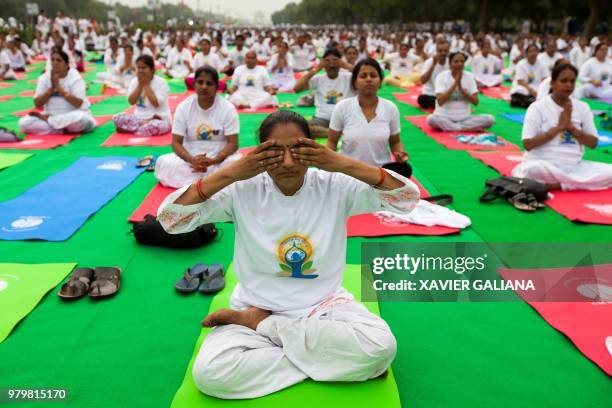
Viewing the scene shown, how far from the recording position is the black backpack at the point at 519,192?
15.1 ft

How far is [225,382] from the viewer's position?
6.99 feet

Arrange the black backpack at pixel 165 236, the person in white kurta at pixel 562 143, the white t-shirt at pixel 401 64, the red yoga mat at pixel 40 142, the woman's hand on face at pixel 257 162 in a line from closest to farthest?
the woman's hand on face at pixel 257 162, the black backpack at pixel 165 236, the person in white kurta at pixel 562 143, the red yoga mat at pixel 40 142, the white t-shirt at pixel 401 64

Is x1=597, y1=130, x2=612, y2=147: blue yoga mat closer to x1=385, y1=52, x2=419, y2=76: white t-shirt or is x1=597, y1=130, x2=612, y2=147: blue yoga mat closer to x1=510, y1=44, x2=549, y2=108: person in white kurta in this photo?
x1=510, y1=44, x2=549, y2=108: person in white kurta

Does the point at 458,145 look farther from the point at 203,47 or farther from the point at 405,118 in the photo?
the point at 203,47

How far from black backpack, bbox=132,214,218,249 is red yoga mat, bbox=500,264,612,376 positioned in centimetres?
226

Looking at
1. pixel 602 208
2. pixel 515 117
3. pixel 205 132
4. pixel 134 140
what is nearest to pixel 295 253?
pixel 205 132

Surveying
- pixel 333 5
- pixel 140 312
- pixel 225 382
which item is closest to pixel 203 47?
pixel 140 312

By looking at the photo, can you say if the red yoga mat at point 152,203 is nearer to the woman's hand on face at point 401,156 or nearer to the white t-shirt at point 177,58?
the woman's hand on face at point 401,156

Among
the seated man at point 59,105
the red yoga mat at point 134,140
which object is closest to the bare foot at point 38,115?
the seated man at point 59,105

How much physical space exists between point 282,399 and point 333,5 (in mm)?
71377

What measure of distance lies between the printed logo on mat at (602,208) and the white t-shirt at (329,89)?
3357 mm

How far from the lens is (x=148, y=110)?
7.40m

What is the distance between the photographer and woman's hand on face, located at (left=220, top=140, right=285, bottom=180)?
202 centimetres

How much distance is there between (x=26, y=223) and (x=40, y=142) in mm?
3214
